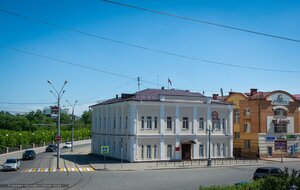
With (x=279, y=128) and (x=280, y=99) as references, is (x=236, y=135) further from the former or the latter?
(x=280, y=99)

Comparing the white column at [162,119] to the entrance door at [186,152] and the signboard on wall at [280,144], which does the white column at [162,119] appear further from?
the signboard on wall at [280,144]

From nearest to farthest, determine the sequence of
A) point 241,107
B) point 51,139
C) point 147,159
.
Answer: point 147,159
point 241,107
point 51,139

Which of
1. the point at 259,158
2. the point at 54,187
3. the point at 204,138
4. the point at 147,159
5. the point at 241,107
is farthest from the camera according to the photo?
the point at 241,107

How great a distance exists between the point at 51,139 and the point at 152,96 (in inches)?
2203

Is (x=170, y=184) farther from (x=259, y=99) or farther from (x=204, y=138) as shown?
(x=259, y=99)

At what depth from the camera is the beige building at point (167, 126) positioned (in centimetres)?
5166

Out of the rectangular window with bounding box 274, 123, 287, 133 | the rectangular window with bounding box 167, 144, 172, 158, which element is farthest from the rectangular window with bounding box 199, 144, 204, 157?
the rectangular window with bounding box 274, 123, 287, 133

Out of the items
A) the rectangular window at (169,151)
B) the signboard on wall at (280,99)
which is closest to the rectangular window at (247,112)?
the signboard on wall at (280,99)

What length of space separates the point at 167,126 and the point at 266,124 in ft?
61.6

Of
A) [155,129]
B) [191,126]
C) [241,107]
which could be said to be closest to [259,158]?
[241,107]

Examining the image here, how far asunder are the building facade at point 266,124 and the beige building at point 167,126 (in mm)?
5963

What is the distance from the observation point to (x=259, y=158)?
60.2 meters

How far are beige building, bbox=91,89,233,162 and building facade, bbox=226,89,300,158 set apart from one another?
5963 mm

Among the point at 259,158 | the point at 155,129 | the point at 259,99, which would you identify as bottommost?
the point at 259,158
